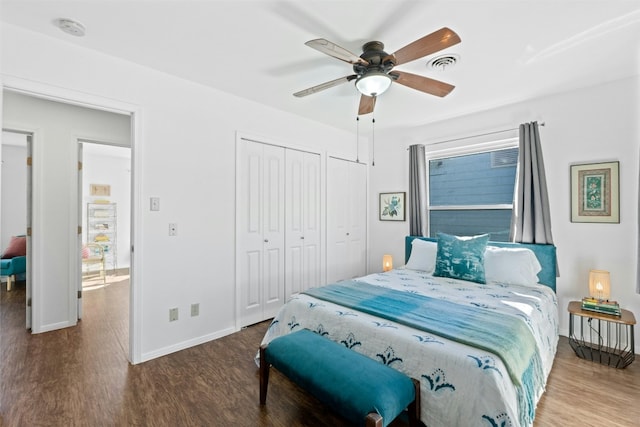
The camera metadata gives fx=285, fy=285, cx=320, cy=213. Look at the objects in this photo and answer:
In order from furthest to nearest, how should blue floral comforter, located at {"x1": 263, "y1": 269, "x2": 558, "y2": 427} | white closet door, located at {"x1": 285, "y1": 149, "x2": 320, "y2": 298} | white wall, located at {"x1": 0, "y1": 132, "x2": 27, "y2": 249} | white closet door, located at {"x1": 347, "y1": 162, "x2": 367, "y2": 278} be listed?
white wall, located at {"x1": 0, "y1": 132, "x2": 27, "y2": 249}, white closet door, located at {"x1": 347, "y1": 162, "x2": 367, "y2": 278}, white closet door, located at {"x1": 285, "y1": 149, "x2": 320, "y2": 298}, blue floral comforter, located at {"x1": 263, "y1": 269, "x2": 558, "y2": 427}

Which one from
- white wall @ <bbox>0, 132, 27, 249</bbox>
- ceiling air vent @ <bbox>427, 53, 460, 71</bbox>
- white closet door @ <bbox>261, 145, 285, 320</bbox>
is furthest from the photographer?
white wall @ <bbox>0, 132, 27, 249</bbox>

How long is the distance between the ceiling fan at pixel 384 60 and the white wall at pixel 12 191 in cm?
595

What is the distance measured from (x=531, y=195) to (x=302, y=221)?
2.68 metres

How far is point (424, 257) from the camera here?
11.1ft

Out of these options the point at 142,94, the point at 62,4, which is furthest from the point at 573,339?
the point at 62,4

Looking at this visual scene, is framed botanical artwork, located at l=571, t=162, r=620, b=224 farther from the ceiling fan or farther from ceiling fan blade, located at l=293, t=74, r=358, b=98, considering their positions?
ceiling fan blade, located at l=293, t=74, r=358, b=98

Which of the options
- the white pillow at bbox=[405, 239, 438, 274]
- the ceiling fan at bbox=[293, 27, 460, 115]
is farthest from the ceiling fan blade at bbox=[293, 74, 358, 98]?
the white pillow at bbox=[405, 239, 438, 274]

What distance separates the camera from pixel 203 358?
2.57m

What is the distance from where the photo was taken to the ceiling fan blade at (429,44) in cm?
163

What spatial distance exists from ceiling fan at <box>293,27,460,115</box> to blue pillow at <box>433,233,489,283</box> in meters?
1.53

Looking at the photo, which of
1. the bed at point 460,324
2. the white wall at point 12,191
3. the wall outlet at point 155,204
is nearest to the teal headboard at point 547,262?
the bed at point 460,324

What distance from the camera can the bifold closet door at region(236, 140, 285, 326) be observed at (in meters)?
3.24

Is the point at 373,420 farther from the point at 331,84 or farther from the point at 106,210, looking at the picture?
the point at 106,210

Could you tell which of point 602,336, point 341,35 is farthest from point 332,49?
point 602,336
